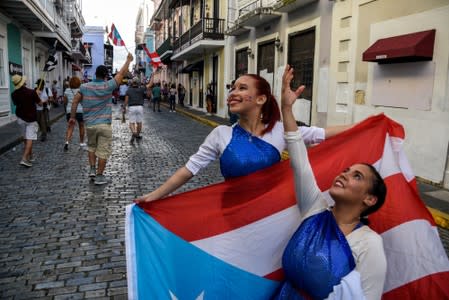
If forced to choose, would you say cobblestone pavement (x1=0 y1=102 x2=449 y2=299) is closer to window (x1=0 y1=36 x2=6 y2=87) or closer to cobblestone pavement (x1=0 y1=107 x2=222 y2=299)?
cobblestone pavement (x1=0 y1=107 x2=222 y2=299)

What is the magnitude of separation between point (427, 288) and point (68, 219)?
13.6 feet

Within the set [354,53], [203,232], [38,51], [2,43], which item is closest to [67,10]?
→ [38,51]

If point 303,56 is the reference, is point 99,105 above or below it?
below

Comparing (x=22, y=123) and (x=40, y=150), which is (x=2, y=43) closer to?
(x=40, y=150)

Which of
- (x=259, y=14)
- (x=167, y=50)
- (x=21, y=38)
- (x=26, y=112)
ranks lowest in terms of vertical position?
(x=26, y=112)

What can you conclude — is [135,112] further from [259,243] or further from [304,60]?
[259,243]

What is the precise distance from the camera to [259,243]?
2.32 meters

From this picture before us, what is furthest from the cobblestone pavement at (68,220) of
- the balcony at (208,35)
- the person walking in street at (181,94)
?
the person walking in street at (181,94)

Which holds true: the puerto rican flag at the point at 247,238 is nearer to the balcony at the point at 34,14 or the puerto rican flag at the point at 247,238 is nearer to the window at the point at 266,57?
the window at the point at 266,57

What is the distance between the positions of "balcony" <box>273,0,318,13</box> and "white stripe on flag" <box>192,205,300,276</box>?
1119 centimetres

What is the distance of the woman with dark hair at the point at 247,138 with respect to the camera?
2375mm

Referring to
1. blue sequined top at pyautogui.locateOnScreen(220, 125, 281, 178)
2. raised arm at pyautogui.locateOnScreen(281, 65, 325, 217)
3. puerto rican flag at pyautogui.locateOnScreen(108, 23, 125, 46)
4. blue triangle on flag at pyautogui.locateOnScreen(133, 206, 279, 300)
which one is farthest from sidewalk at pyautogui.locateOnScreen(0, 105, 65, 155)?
raised arm at pyautogui.locateOnScreen(281, 65, 325, 217)

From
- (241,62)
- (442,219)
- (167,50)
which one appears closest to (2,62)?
(241,62)

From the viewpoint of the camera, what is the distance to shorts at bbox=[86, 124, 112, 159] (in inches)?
265
